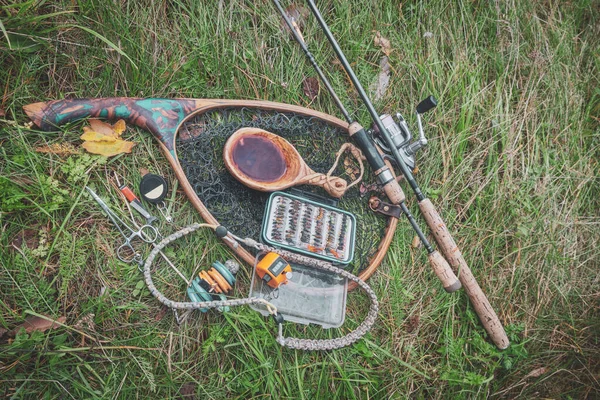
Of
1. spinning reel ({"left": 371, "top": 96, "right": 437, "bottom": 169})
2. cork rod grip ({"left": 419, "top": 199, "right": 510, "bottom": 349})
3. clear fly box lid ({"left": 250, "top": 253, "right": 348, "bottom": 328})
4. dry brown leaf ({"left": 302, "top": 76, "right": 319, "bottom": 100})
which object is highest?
dry brown leaf ({"left": 302, "top": 76, "right": 319, "bottom": 100})

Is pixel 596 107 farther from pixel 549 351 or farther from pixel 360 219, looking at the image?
pixel 360 219

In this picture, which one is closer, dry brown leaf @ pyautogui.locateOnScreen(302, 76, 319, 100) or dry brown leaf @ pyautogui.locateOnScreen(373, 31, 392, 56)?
dry brown leaf @ pyautogui.locateOnScreen(302, 76, 319, 100)

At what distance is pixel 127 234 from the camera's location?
8.75 feet

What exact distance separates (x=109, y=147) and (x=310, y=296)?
4.90 feet

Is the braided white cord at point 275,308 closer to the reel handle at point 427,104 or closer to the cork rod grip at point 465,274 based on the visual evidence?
Answer: the cork rod grip at point 465,274

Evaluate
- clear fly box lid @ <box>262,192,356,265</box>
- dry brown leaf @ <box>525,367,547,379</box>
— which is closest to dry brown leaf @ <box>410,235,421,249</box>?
clear fly box lid @ <box>262,192,356,265</box>

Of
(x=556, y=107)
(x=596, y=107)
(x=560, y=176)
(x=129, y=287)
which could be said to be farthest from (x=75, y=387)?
(x=596, y=107)

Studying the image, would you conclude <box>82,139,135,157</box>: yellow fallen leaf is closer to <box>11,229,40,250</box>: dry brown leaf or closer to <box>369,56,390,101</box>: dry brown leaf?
<box>11,229,40,250</box>: dry brown leaf

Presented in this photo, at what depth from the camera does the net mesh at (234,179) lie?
109 inches

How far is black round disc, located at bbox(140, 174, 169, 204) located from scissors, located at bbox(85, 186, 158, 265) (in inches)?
6.6

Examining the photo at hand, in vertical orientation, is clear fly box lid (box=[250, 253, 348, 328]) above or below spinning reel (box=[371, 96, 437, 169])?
below

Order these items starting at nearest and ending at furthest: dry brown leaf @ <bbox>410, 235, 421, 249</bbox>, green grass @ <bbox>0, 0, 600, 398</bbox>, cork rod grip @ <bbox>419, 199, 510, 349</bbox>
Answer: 1. green grass @ <bbox>0, 0, 600, 398</bbox>
2. cork rod grip @ <bbox>419, 199, 510, 349</bbox>
3. dry brown leaf @ <bbox>410, 235, 421, 249</bbox>

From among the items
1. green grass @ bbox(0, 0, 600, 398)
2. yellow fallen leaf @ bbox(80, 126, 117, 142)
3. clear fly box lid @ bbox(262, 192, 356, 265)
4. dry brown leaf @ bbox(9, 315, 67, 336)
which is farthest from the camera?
clear fly box lid @ bbox(262, 192, 356, 265)

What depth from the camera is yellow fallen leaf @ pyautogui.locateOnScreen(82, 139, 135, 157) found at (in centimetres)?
263
